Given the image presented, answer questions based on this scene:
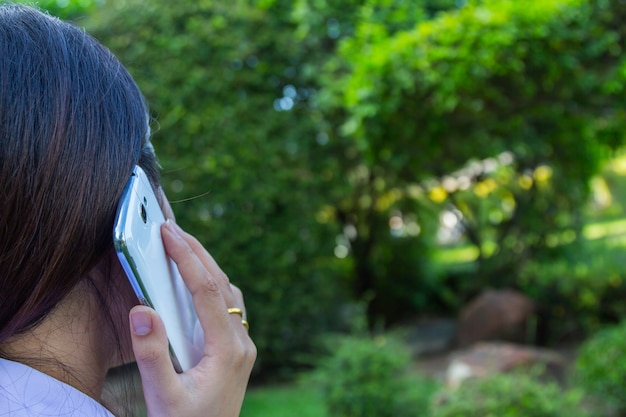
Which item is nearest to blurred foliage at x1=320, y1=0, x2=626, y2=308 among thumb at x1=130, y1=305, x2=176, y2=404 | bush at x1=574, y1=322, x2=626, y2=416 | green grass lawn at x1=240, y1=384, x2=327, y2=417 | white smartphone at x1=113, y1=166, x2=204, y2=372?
bush at x1=574, y1=322, x2=626, y2=416

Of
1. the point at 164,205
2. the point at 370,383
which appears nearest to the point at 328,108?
the point at 370,383

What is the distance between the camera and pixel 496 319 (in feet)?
26.0

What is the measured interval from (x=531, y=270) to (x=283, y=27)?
4593 millimetres

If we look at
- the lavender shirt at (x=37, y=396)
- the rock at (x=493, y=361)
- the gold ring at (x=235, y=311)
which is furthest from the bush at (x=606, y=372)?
the lavender shirt at (x=37, y=396)

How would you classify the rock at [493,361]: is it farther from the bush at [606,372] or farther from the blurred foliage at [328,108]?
the blurred foliage at [328,108]

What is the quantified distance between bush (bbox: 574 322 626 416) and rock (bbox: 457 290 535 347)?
2.70m

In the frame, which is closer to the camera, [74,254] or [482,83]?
[74,254]

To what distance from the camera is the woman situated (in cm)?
79

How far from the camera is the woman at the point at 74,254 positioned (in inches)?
31.2

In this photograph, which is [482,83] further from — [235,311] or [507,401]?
[235,311]

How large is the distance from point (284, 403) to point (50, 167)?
5407mm

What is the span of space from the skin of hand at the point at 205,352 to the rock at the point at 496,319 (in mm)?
7332

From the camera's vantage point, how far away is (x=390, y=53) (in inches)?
206

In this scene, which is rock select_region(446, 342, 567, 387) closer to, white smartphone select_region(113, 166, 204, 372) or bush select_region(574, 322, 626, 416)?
bush select_region(574, 322, 626, 416)
